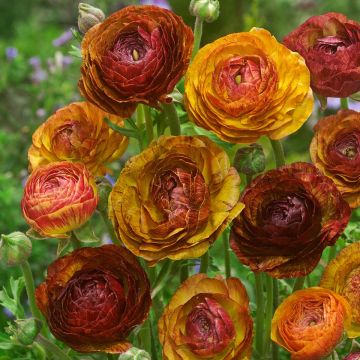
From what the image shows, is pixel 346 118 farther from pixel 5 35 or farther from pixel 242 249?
pixel 5 35

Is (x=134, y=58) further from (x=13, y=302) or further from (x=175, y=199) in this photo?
(x=13, y=302)

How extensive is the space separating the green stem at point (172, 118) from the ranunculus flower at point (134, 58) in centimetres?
3

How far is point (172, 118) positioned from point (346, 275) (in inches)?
6.6

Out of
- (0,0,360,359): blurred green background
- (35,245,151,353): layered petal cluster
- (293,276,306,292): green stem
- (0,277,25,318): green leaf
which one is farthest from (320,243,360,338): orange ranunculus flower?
(0,0,360,359): blurred green background

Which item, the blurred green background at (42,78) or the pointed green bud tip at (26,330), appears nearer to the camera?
the pointed green bud tip at (26,330)

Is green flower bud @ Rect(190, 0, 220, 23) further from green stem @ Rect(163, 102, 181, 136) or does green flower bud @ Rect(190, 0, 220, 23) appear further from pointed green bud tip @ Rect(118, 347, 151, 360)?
pointed green bud tip @ Rect(118, 347, 151, 360)

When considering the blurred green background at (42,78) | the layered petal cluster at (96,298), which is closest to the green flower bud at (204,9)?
the layered petal cluster at (96,298)

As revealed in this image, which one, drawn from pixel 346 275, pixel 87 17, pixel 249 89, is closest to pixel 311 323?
pixel 346 275

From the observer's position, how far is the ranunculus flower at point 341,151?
2.08 feet

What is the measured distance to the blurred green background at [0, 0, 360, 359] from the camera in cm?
131

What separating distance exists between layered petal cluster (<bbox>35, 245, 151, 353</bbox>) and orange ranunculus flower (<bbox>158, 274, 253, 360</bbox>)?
22mm

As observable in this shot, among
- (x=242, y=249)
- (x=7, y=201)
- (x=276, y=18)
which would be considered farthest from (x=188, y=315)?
(x=276, y=18)

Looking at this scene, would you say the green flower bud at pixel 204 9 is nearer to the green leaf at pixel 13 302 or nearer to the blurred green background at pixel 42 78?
the green leaf at pixel 13 302

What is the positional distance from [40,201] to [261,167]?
0.51 feet
